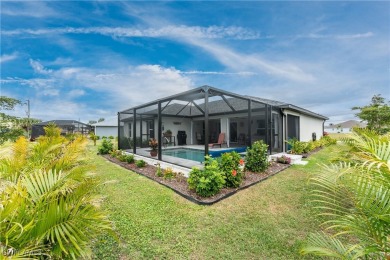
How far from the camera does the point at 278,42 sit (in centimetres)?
1172

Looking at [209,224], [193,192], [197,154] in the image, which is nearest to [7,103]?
[197,154]

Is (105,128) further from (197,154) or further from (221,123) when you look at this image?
(197,154)

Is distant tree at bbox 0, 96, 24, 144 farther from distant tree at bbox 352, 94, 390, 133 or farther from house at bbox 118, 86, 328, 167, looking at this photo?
distant tree at bbox 352, 94, 390, 133

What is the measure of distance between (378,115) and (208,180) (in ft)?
56.7

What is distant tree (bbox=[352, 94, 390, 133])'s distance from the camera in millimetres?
14305

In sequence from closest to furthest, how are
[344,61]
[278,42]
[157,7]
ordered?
[157,7]
[278,42]
[344,61]

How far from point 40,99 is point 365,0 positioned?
115 ft

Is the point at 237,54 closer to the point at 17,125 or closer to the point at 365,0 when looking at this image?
the point at 365,0

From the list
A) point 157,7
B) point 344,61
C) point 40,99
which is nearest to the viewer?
point 157,7

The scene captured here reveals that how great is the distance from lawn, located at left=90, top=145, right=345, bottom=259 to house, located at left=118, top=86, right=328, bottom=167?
532cm

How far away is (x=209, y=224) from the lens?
12.4ft

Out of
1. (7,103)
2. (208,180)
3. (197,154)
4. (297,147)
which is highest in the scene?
(7,103)

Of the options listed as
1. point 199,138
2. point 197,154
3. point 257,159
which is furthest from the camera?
point 199,138

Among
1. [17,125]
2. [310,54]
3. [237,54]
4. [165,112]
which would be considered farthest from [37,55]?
[310,54]
